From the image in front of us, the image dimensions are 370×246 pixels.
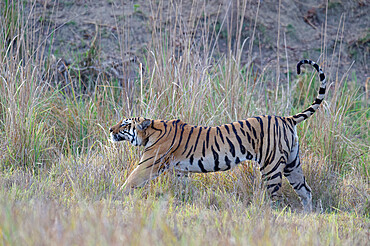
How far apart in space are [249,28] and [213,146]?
287 inches

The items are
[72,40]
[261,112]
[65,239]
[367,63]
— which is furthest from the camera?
[367,63]

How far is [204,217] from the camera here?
352cm

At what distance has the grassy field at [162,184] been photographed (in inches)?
112

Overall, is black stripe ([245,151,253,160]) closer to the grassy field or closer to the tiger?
the tiger

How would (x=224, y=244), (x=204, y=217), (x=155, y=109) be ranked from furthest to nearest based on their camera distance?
(x=155, y=109), (x=204, y=217), (x=224, y=244)

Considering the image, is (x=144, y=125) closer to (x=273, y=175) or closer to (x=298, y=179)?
(x=273, y=175)

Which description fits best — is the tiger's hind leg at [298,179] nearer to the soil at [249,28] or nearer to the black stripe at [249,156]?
the black stripe at [249,156]

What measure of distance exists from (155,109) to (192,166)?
1.19m

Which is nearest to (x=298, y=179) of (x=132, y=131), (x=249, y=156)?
(x=249, y=156)

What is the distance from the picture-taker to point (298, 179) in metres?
4.85

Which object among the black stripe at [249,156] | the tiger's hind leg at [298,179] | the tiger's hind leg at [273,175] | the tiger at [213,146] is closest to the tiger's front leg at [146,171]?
the tiger at [213,146]

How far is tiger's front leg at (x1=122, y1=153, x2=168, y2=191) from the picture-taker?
454 centimetres

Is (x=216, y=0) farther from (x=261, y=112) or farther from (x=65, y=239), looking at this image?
(x=65, y=239)

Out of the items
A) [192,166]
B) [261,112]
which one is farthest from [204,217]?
[261,112]
